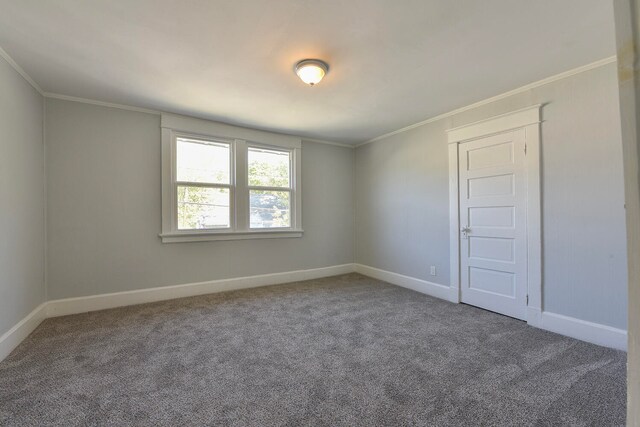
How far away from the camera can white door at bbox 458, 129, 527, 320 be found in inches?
121

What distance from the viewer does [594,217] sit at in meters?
2.57

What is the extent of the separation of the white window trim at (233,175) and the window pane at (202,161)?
3.0 inches

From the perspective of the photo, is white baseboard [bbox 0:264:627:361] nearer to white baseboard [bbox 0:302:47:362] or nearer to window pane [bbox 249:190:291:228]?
white baseboard [bbox 0:302:47:362]

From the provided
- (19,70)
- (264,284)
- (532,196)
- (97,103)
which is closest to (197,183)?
(97,103)

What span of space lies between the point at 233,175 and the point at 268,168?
1.97ft

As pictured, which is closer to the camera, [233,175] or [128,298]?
[128,298]

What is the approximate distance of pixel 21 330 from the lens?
8.41 feet

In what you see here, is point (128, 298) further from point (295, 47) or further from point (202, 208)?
point (295, 47)

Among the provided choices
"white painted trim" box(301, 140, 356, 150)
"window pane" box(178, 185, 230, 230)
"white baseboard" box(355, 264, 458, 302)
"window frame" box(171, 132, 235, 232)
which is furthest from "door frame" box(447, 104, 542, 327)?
"window pane" box(178, 185, 230, 230)

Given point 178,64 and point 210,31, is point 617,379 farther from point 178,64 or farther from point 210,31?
point 178,64

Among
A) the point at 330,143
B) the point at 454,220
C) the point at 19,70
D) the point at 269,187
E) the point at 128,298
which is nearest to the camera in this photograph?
the point at 19,70

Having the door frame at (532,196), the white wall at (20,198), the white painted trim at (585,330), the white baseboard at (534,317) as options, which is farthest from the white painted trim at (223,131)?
the white painted trim at (585,330)

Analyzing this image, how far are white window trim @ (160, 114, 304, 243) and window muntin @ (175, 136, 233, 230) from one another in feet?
0.19

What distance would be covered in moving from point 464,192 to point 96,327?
436 cm
